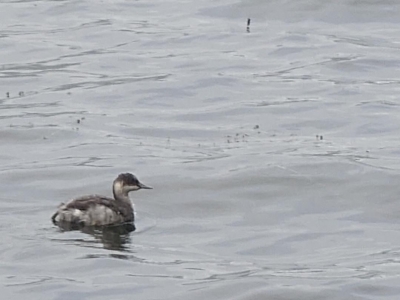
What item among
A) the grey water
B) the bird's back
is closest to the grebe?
the bird's back

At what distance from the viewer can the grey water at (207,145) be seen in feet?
39.7

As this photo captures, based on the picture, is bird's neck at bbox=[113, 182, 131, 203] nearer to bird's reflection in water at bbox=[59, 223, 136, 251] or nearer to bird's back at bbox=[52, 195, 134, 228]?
bird's back at bbox=[52, 195, 134, 228]

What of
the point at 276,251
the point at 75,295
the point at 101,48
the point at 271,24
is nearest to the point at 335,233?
the point at 276,251

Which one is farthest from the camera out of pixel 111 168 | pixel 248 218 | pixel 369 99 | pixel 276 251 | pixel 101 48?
pixel 101 48

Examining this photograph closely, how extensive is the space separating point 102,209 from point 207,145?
3.25 m

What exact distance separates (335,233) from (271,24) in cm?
1249

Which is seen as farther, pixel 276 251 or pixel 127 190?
pixel 127 190

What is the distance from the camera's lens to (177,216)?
560 inches

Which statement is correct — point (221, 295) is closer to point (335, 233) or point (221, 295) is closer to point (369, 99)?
point (335, 233)

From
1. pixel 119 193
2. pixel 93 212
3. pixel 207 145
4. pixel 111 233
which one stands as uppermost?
pixel 207 145

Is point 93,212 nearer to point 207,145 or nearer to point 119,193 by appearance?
point 119,193

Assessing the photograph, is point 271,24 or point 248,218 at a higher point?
point 271,24

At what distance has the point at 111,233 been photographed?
13734 millimetres

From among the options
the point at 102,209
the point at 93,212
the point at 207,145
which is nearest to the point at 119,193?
the point at 102,209
